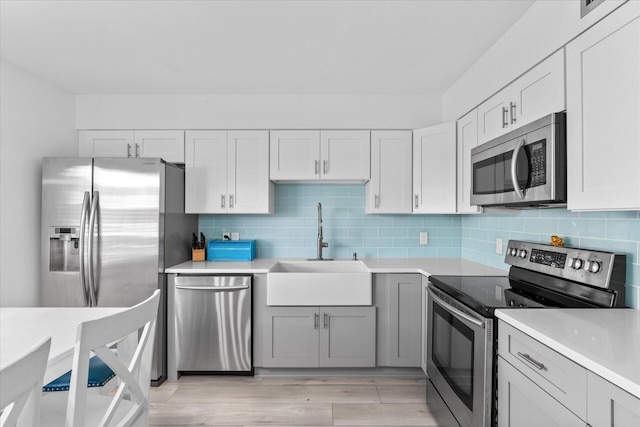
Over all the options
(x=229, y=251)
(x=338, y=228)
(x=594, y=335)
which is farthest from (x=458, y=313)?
(x=229, y=251)

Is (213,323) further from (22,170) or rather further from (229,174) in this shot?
(22,170)

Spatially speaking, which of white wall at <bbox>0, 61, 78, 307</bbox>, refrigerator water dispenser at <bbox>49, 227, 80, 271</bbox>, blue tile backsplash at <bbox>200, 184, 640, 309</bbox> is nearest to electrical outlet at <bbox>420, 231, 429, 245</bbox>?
blue tile backsplash at <bbox>200, 184, 640, 309</bbox>

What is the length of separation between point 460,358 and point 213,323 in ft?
6.02

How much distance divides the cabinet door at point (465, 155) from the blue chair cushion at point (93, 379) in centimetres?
227

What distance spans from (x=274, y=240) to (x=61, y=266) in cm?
170

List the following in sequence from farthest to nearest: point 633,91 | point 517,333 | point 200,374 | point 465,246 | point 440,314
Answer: point 465,246
point 200,374
point 440,314
point 517,333
point 633,91

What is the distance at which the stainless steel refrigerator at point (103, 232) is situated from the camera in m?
2.78

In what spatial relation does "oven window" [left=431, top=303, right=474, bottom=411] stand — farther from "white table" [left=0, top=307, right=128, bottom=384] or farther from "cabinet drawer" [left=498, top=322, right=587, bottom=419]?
"white table" [left=0, top=307, right=128, bottom=384]

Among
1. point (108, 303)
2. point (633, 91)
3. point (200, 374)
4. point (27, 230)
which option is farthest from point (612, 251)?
point (27, 230)

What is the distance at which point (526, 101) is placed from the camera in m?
1.87

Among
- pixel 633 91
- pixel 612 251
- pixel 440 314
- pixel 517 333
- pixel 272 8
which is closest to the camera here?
pixel 633 91

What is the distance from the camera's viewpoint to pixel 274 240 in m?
3.57

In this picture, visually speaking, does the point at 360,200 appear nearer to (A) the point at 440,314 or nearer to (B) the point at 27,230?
(A) the point at 440,314

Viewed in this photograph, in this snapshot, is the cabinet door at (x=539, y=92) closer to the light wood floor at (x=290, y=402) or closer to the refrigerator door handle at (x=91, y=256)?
the light wood floor at (x=290, y=402)
